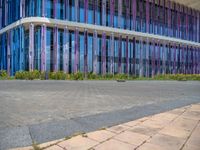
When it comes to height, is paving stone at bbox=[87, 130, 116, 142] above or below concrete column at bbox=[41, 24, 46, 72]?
below

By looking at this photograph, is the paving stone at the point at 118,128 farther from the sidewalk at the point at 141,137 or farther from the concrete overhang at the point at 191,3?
the concrete overhang at the point at 191,3

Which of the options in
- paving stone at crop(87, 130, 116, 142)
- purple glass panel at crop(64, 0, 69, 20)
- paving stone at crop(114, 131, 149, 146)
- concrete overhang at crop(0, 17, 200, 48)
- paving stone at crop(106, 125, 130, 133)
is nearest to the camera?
paving stone at crop(114, 131, 149, 146)

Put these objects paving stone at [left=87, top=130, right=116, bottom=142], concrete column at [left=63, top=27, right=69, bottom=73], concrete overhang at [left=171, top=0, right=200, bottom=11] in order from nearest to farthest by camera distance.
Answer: paving stone at [left=87, top=130, right=116, bottom=142] < concrete column at [left=63, top=27, right=69, bottom=73] < concrete overhang at [left=171, top=0, right=200, bottom=11]

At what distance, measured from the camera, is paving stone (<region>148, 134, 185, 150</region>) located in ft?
12.5

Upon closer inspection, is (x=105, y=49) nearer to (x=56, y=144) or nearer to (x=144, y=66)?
(x=144, y=66)

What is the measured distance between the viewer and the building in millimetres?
28578

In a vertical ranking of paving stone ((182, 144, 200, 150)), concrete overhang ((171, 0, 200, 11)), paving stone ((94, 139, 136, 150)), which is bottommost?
paving stone ((182, 144, 200, 150))

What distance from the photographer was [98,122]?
5309 mm

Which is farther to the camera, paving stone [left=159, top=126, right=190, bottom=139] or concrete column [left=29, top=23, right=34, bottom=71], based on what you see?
concrete column [left=29, top=23, right=34, bottom=71]

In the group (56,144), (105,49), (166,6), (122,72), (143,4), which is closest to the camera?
(56,144)

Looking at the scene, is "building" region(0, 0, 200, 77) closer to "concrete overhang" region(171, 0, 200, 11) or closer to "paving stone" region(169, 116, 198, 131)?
"concrete overhang" region(171, 0, 200, 11)

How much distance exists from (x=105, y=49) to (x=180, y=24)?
20367mm

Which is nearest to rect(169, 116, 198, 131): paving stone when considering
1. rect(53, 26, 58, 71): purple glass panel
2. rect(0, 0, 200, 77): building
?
rect(0, 0, 200, 77): building

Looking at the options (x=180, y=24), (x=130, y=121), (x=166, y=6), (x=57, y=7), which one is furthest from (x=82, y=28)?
(x=130, y=121)
